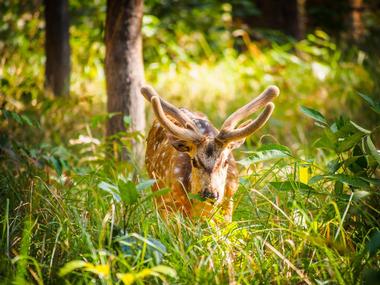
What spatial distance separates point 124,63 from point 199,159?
1760 mm

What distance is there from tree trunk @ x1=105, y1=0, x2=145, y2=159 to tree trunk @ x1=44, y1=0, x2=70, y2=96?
78.2 inches

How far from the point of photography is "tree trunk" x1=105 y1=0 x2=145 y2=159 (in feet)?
17.1

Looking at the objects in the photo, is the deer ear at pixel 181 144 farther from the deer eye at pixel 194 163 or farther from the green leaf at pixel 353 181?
the green leaf at pixel 353 181

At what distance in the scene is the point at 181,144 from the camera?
13.4ft

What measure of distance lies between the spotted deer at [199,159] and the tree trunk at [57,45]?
126 inches

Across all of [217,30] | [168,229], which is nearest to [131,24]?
[168,229]

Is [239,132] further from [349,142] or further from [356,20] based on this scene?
[356,20]

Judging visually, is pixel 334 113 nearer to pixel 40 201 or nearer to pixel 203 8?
pixel 203 8

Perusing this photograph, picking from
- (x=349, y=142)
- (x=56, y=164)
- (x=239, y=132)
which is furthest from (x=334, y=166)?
(x=56, y=164)

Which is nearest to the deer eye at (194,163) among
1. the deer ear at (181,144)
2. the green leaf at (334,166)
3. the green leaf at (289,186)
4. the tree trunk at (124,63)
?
the deer ear at (181,144)

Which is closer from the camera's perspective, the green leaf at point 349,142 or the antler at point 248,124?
the green leaf at point 349,142

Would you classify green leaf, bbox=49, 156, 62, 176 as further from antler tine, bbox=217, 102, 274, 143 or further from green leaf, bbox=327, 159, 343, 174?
green leaf, bbox=327, 159, 343, 174

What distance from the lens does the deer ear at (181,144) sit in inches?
160

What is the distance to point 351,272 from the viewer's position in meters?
2.94
